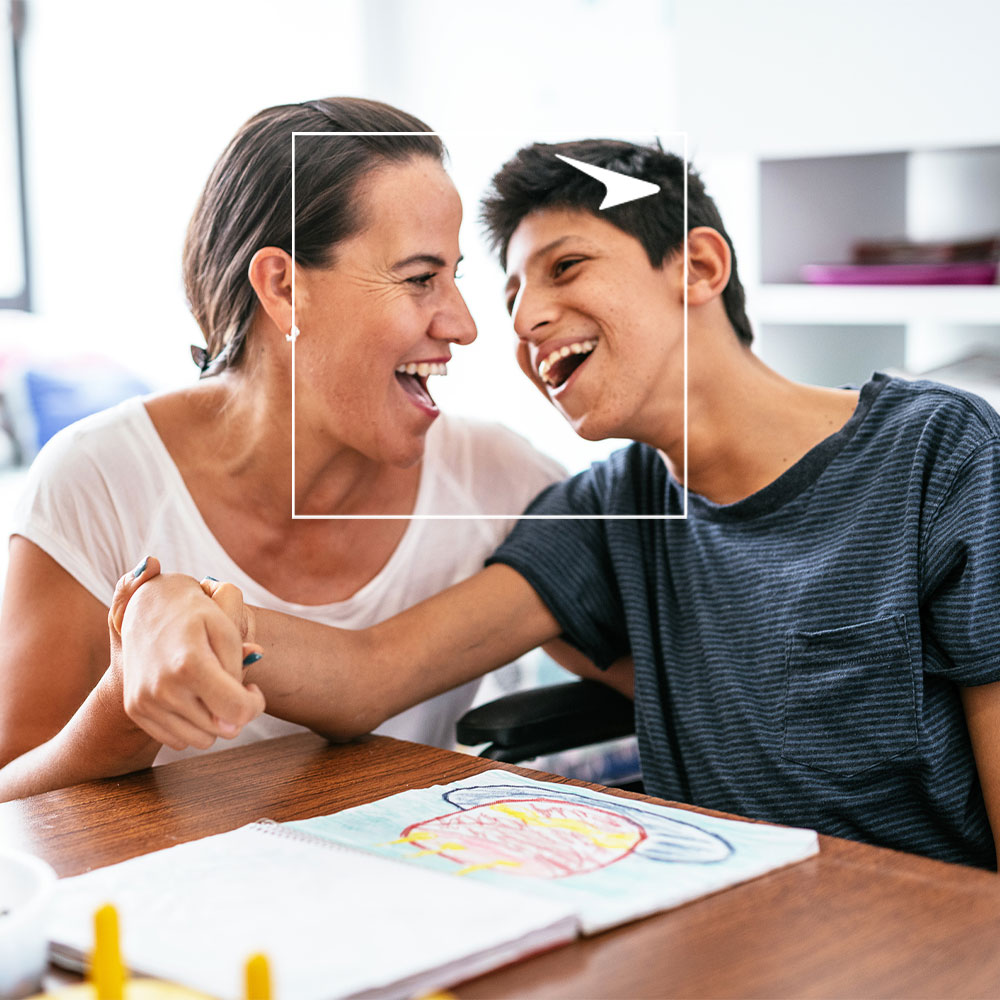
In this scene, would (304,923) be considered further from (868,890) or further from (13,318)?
(13,318)

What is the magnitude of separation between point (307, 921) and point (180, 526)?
2.00 feet

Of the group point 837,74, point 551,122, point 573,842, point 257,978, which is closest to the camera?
point 257,978

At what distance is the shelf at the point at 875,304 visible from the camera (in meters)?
1.85

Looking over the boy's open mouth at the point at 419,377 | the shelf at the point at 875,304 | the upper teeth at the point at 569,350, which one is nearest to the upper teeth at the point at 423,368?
the boy's open mouth at the point at 419,377

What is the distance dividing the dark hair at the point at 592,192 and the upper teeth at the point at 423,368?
12 cm

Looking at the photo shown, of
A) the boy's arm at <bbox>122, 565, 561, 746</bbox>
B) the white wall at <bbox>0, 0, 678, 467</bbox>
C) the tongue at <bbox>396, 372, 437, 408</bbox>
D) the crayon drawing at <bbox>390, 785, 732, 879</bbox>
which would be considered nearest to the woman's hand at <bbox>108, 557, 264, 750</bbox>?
the boy's arm at <bbox>122, 565, 561, 746</bbox>

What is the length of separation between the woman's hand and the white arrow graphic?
1.71 feet

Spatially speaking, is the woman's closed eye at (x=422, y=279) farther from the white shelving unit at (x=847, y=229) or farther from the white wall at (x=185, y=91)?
the white wall at (x=185, y=91)

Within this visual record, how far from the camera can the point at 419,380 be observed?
1156 mm

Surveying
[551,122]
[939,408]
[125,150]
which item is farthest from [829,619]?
[125,150]

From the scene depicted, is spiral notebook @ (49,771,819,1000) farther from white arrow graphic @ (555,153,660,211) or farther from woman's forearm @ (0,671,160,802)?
white arrow graphic @ (555,153,660,211)

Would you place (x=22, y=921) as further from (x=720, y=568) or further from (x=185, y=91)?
(x=185, y=91)

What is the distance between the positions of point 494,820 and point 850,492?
1.60ft

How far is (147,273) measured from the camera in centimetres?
371
